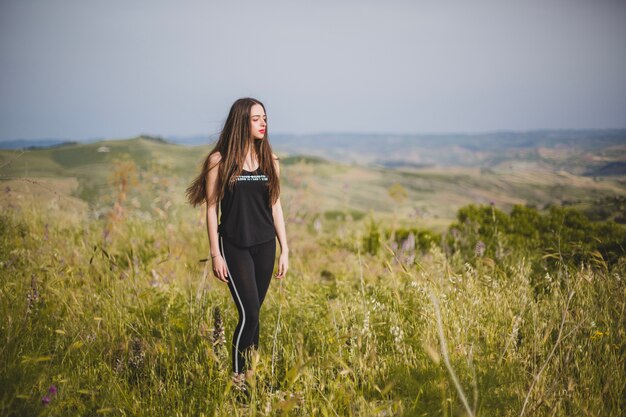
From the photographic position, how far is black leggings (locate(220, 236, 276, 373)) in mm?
2479

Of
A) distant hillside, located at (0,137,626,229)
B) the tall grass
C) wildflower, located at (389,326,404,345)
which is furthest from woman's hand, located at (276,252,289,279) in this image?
distant hillside, located at (0,137,626,229)

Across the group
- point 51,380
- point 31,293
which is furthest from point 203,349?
point 31,293

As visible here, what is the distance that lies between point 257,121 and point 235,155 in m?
0.32

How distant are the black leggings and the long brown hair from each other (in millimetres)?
398

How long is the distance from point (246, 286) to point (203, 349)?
2.00 ft

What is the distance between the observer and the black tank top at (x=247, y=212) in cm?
258

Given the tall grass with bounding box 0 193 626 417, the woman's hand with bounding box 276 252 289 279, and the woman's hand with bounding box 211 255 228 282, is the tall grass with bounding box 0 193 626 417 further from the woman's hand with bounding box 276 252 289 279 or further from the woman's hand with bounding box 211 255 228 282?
the woman's hand with bounding box 276 252 289 279

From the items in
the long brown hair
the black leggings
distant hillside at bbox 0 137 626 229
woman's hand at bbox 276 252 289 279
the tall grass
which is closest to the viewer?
the tall grass

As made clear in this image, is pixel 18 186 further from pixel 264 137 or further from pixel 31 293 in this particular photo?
pixel 264 137

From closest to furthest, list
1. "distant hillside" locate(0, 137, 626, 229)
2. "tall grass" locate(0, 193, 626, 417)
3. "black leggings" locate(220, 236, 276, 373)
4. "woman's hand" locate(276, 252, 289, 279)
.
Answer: "tall grass" locate(0, 193, 626, 417)
"black leggings" locate(220, 236, 276, 373)
"woman's hand" locate(276, 252, 289, 279)
"distant hillside" locate(0, 137, 626, 229)

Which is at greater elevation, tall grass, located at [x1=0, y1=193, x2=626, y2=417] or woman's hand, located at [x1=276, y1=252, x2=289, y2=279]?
woman's hand, located at [x1=276, y1=252, x2=289, y2=279]

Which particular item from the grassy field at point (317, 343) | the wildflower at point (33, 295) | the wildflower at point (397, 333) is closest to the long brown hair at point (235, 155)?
the grassy field at point (317, 343)

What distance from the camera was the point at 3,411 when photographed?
71.6 inches

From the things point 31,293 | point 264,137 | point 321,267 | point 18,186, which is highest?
point 264,137
